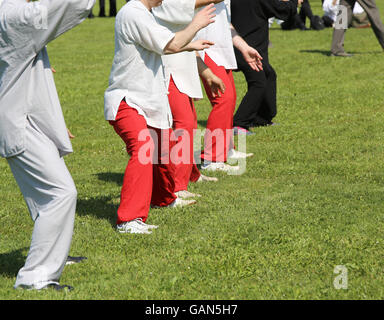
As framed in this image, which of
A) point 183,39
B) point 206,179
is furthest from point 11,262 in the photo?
point 206,179

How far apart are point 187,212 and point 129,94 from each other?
1.21 metres

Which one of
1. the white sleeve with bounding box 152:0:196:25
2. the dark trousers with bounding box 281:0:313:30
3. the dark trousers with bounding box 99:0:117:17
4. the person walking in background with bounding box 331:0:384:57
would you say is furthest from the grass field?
the dark trousers with bounding box 99:0:117:17

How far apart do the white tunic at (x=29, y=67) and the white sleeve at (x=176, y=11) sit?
91.5 inches

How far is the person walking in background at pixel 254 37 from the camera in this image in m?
10.0

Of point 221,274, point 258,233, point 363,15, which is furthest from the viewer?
point 363,15

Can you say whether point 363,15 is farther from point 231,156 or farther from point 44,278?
point 44,278

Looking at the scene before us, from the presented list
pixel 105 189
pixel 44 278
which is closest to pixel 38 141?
pixel 44 278

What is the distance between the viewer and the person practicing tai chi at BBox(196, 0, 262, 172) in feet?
26.8

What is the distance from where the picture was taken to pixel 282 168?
8.15 m

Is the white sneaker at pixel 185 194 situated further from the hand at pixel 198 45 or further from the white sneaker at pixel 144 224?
the hand at pixel 198 45

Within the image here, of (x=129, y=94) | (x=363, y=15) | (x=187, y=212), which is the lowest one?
(x=363, y=15)

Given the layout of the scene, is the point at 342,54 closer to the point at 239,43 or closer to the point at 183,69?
the point at 239,43

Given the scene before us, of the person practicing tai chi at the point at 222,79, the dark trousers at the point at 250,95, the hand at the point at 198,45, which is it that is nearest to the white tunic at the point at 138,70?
the hand at the point at 198,45
